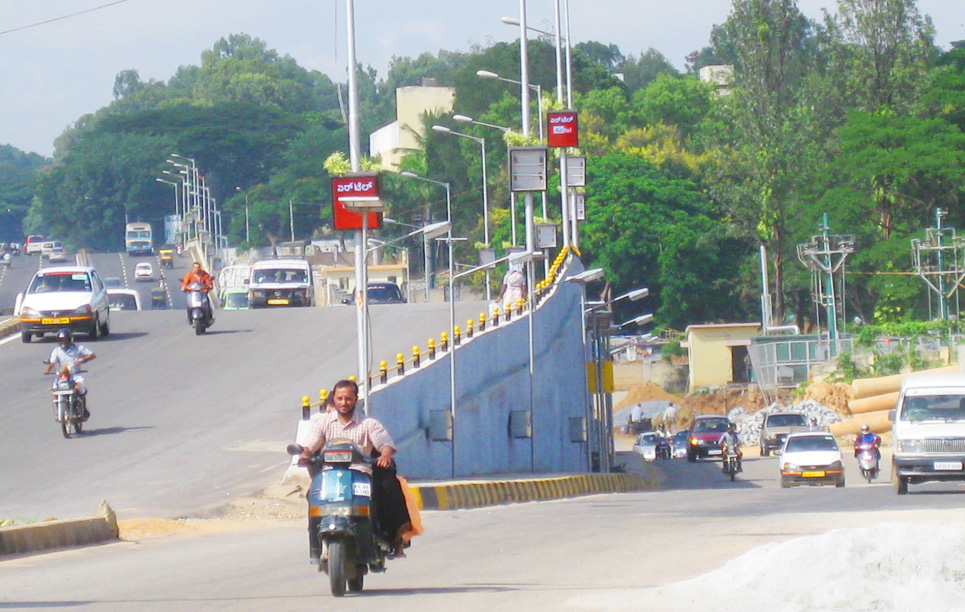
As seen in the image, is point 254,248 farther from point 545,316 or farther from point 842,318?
point 545,316

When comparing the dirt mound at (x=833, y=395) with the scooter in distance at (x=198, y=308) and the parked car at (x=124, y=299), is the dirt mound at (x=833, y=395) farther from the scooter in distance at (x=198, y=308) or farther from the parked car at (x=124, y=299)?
the scooter in distance at (x=198, y=308)

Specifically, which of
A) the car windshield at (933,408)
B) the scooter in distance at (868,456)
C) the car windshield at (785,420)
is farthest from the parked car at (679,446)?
the car windshield at (933,408)

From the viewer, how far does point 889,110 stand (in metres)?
70.2

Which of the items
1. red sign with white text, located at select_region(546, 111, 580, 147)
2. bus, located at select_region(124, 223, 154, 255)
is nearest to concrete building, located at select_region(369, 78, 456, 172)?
bus, located at select_region(124, 223, 154, 255)

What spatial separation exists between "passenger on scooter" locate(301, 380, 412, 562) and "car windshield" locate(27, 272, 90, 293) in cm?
2591

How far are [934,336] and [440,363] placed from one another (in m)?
35.6

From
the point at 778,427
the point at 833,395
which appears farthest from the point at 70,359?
the point at 833,395

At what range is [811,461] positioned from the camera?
31094 millimetres

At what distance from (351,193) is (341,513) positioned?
31.3 ft

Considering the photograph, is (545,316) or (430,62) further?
(430,62)

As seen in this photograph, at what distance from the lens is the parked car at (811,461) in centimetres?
3098

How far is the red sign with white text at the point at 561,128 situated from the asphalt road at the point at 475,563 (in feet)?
56.2

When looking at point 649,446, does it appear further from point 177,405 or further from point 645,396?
point 177,405

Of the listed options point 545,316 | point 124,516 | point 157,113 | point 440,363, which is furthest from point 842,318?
point 157,113
